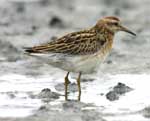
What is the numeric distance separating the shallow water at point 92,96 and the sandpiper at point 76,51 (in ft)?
1.93

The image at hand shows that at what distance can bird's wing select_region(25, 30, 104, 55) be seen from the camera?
14219 mm

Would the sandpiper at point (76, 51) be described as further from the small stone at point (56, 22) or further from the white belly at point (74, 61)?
the small stone at point (56, 22)

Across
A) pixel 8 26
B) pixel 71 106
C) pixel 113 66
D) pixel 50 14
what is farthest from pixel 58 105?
pixel 50 14

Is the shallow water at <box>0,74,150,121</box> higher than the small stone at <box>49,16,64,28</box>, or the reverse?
the small stone at <box>49,16,64,28</box>

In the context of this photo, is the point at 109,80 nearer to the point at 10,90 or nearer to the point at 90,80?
the point at 90,80

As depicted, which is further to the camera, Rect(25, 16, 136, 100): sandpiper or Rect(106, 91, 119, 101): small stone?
Rect(106, 91, 119, 101): small stone

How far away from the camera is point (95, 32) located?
50.0 ft

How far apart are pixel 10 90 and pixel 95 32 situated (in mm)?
2063

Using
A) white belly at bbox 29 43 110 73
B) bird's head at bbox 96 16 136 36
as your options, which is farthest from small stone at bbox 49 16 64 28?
white belly at bbox 29 43 110 73

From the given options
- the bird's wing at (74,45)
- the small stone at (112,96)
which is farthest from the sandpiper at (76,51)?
the small stone at (112,96)

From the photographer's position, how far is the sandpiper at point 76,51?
46.5ft

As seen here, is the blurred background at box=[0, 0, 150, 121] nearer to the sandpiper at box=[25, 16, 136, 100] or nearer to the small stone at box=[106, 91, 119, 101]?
the small stone at box=[106, 91, 119, 101]

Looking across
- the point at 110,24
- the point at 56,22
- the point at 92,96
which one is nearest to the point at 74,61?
the point at 92,96

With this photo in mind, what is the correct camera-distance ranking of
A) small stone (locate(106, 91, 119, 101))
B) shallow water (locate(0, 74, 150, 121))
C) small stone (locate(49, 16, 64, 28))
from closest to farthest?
1. shallow water (locate(0, 74, 150, 121))
2. small stone (locate(106, 91, 119, 101))
3. small stone (locate(49, 16, 64, 28))
